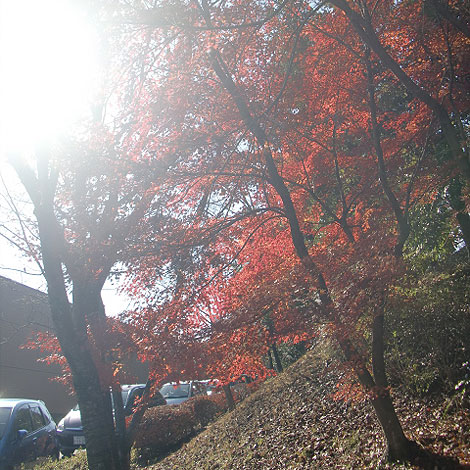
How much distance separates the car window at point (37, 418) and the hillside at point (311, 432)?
2851 millimetres

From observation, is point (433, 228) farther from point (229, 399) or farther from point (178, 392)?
point (178, 392)

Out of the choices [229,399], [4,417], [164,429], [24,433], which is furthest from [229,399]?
[4,417]

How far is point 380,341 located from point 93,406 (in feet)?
13.7

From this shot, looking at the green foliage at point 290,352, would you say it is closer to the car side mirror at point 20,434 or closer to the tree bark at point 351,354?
the car side mirror at point 20,434

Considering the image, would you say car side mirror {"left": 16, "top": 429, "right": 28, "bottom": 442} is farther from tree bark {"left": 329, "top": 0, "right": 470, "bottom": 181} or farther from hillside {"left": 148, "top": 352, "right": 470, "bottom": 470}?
tree bark {"left": 329, "top": 0, "right": 470, "bottom": 181}

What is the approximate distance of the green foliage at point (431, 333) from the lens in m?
7.02

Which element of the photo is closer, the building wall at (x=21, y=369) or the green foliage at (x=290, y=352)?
the green foliage at (x=290, y=352)

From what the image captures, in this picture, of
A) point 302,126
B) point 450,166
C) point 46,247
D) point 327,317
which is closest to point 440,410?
point 327,317

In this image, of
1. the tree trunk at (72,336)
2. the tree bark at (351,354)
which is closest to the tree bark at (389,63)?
the tree bark at (351,354)

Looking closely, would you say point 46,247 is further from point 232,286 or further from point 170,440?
point 170,440

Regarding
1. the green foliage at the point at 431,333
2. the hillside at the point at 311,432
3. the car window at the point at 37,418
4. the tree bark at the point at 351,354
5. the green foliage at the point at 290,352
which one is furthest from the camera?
the green foliage at the point at 290,352

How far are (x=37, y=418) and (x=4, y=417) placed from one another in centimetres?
145

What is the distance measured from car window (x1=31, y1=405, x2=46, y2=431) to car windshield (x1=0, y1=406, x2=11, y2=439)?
0.99 metres

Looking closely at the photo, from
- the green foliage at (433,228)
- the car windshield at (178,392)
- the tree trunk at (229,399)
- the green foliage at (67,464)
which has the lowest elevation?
the green foliage at (67,464)
